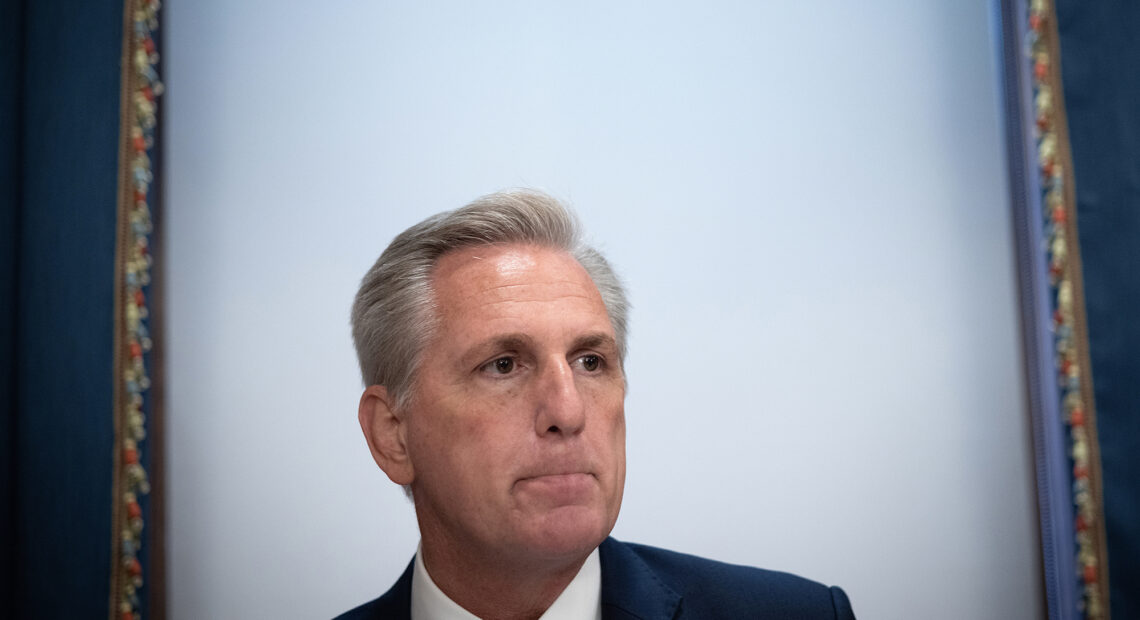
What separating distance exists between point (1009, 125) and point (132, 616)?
1.96m

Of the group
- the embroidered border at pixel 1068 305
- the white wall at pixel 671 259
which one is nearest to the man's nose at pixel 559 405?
the white wall at pixel 671 259

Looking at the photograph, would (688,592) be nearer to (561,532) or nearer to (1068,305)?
(561,532)

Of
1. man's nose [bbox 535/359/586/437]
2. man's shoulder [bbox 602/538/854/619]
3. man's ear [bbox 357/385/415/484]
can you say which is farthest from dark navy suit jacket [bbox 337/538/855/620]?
man's nose [bbox 535/359/586/437]

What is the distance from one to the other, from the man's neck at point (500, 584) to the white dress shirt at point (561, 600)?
0.5 inches

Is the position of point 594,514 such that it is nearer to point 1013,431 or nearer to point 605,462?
point 605,462

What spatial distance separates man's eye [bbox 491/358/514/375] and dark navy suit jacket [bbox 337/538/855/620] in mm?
397

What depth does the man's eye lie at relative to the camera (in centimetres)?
133

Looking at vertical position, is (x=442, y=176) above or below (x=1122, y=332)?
above

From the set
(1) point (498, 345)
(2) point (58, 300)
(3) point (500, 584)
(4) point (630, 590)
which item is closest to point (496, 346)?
(1) point (498, 345)

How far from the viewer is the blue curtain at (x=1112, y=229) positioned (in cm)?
155

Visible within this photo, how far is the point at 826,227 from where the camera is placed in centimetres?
173

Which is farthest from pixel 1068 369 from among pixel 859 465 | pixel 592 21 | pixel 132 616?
pixel 132 616

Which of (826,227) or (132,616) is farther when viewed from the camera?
(826,227)

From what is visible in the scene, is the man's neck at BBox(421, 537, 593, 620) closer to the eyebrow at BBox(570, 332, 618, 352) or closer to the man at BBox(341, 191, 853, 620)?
the man at BBox(341, 191, 853, 620)
